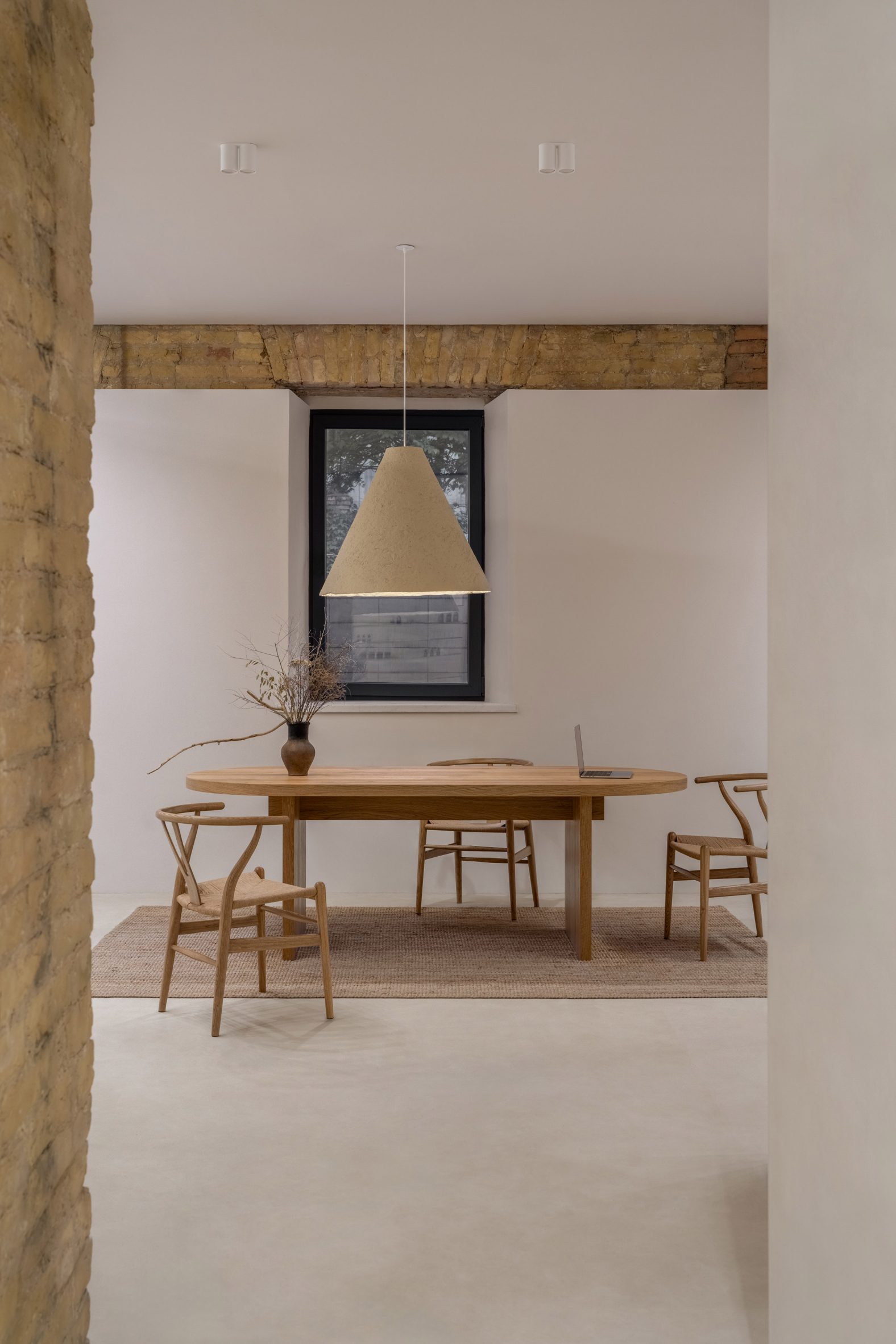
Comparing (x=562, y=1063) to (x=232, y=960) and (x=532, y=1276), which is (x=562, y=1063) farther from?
(x=232, y=960)

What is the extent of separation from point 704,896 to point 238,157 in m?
3.41

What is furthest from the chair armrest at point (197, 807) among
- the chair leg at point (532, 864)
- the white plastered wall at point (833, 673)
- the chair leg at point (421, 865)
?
the white plastered wall at point (833, 673)

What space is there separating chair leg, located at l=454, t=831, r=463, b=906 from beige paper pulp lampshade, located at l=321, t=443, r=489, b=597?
4.60ft

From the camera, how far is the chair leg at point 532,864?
18.3 feet

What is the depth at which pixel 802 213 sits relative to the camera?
1751mm

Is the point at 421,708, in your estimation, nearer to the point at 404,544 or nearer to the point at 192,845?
the point at 404,544

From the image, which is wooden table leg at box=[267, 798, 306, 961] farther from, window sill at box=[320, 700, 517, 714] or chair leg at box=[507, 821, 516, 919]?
window sill at box=[320, 700, 517, 714]

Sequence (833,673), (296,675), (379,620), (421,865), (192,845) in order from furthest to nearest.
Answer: (379,620), (421,865), (296,675), (192,845), (833,673)

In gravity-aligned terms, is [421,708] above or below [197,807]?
above

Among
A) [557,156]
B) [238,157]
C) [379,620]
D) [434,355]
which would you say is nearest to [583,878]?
[379,620]

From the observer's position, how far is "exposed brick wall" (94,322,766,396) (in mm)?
6008

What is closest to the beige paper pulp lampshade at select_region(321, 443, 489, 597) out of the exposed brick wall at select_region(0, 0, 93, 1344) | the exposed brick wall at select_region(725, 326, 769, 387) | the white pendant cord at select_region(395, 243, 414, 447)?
the white pendant cord at select_region(395, 243, 414, 447)

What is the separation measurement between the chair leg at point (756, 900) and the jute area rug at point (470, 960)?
2.9 inches

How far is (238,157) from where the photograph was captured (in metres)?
3.86
